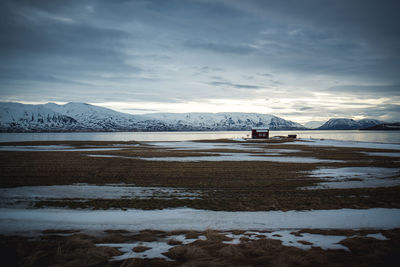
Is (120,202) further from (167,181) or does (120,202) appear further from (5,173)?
(5,173)

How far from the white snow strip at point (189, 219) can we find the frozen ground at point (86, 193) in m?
2.13

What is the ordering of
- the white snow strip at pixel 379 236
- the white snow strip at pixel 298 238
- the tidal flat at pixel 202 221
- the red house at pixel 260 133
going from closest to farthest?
the tidal flat at pixel 202 221
the white snow strip at pixel 298 238
the white snow strip at pixel 379 236
the red house at pixel 260 133

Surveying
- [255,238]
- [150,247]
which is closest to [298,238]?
[255,238]

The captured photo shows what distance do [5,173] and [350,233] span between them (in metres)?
23.2

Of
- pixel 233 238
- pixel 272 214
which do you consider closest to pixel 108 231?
pixel 233 238

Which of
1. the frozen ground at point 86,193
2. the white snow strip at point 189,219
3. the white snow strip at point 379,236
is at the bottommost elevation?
the frozen ground at point 86,193

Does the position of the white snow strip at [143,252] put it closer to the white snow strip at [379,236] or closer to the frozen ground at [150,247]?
the frozen ground at [150,247]

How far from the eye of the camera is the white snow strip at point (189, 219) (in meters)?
9.27

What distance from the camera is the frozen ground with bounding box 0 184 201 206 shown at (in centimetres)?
1325

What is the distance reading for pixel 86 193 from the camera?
14312 millimetres

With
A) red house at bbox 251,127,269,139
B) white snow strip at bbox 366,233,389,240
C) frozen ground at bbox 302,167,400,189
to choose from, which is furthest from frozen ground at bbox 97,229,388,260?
red house at bbox 251,127,269,139

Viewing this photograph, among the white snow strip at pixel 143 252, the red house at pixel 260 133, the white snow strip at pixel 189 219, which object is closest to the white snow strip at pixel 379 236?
the white snow strip at pixel 189 219

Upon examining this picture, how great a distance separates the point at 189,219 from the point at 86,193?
7.18 metres

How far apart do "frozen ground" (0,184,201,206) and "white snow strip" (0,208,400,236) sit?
213cm
